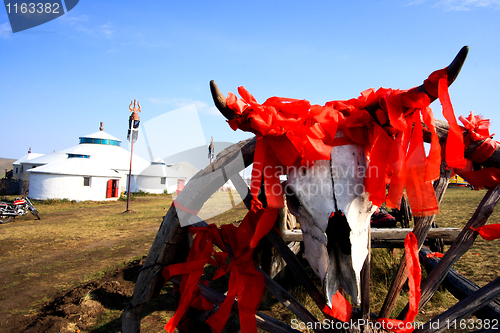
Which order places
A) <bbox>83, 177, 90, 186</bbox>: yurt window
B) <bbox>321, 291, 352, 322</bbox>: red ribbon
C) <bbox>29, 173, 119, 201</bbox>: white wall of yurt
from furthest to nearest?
<bbox>83, 177, 90, 186</bbox>: yurt window → <bbox>29, 173, 119, 201</bbox>: white wall of yurt → <bbox>321, 291, 352, 322</bbox>: red ribbon

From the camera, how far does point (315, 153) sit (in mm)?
1423

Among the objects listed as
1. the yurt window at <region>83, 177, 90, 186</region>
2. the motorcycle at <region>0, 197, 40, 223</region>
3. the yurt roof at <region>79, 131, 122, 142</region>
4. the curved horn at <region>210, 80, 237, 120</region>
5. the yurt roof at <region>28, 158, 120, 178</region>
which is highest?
the yurt roof at <region>79, 131, 122, 142</region>

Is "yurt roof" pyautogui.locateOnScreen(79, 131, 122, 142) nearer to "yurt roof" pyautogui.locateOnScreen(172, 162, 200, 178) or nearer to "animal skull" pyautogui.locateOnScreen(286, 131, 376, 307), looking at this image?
"yurt roof" pyautogui.locateOnScreen(172, 162, 200, 178)

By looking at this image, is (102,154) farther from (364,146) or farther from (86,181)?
(364,146)

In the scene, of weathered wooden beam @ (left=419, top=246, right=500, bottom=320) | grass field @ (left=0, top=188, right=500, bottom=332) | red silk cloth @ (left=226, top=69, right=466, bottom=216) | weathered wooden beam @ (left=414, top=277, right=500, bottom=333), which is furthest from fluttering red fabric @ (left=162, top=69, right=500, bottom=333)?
grass field @ (left=0, top=188, right=500, bottom=332)

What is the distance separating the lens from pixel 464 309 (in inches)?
70.6

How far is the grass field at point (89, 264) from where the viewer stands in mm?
3912

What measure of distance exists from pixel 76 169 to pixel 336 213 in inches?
954

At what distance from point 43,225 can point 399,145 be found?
13.9 meters

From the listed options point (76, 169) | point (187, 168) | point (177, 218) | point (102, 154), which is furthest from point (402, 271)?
point (102, 154)

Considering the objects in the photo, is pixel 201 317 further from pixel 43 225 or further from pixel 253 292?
pixel 43 225

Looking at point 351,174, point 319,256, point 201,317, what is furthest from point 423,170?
point 201,317

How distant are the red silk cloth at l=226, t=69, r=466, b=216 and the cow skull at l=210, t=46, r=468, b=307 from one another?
0.06 meters

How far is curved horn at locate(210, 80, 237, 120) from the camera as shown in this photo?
148cm
